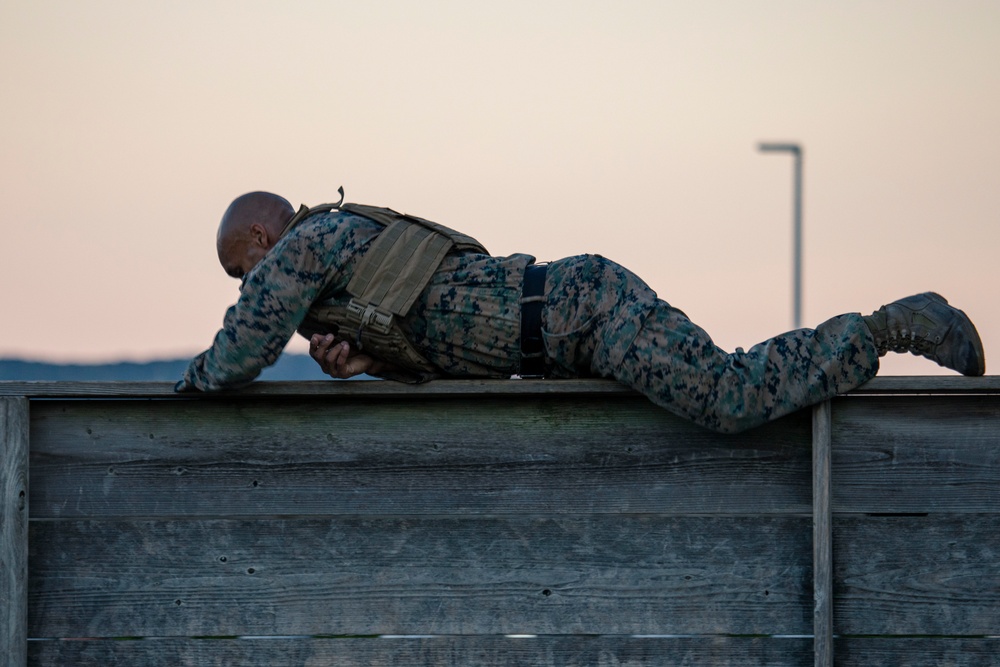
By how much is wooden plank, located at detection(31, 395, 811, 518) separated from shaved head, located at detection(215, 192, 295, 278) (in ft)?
2.07

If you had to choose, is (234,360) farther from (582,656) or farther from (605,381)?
(582,656)

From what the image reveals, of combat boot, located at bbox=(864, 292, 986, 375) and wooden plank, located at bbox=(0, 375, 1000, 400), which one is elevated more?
combat boot, located at bbox=(864, 292, 986, 375)

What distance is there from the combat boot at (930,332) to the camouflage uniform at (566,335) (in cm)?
9

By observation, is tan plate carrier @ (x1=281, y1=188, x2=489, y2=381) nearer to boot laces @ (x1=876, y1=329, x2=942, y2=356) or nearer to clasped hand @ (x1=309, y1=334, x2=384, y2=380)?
clasped hand @ (x1=309, y1=334, x2=384, y2=380)

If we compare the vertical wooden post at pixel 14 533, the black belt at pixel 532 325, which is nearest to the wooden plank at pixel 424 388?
the vertical wooden post at pixel 14 533

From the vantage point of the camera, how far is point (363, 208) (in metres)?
4.00

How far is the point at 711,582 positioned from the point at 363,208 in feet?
5.46

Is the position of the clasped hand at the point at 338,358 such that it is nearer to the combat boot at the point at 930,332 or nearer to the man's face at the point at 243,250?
the man's face at the point at 243,250

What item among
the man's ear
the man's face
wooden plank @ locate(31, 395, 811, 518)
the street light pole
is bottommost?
wooden plank @ locate(31, 395, 811, 518)

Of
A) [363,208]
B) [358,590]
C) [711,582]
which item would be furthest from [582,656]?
[363,208]

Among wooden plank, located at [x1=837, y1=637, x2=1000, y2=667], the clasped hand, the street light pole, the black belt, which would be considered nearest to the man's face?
the clasped hand

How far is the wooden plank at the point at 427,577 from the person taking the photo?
3619 mm

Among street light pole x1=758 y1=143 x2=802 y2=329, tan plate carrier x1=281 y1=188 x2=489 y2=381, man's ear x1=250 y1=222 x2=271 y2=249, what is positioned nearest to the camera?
tan plate carrier x1=281 y1=188 x2=489 y2=381

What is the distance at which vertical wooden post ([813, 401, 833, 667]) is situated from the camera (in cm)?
355
